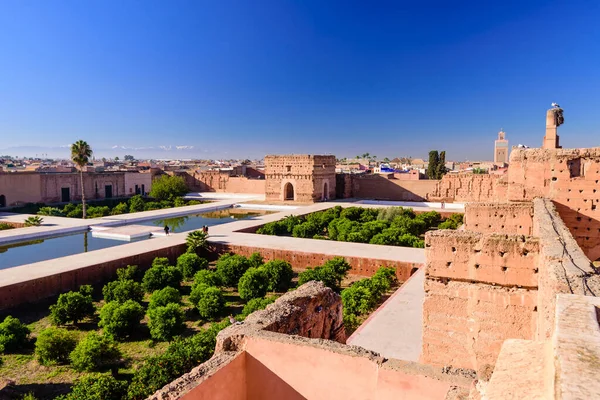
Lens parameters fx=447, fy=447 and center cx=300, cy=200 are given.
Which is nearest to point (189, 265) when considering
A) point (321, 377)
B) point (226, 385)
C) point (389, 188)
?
point (226, 385)

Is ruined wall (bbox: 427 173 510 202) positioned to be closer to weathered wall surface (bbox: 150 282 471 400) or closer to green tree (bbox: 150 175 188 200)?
green tree (bbox: 150 175 188 200)

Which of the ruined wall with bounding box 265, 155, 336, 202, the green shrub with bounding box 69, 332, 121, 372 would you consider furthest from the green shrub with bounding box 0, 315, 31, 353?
the ruined wall with bounding box 265, 155, 336, 202

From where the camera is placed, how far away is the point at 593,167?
31.5ft

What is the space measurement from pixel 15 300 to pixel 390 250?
1011cm

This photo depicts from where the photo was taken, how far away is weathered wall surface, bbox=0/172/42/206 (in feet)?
86.4

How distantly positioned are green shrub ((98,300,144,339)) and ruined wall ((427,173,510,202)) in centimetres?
2294

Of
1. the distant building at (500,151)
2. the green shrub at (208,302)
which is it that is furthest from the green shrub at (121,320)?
the distant building at (500,151)

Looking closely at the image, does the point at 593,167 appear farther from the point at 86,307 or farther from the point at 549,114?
the point at 86,307

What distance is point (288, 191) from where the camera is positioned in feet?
105

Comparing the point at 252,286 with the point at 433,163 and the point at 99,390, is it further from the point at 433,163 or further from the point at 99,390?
the point at 433,163

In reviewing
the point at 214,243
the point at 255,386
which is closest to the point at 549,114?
the point at 214,243

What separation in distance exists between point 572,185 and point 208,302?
8.41 metres

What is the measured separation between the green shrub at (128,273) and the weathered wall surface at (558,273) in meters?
9.91

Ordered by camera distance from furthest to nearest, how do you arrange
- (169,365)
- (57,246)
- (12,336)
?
(57,246), (12,336), (169,365)
